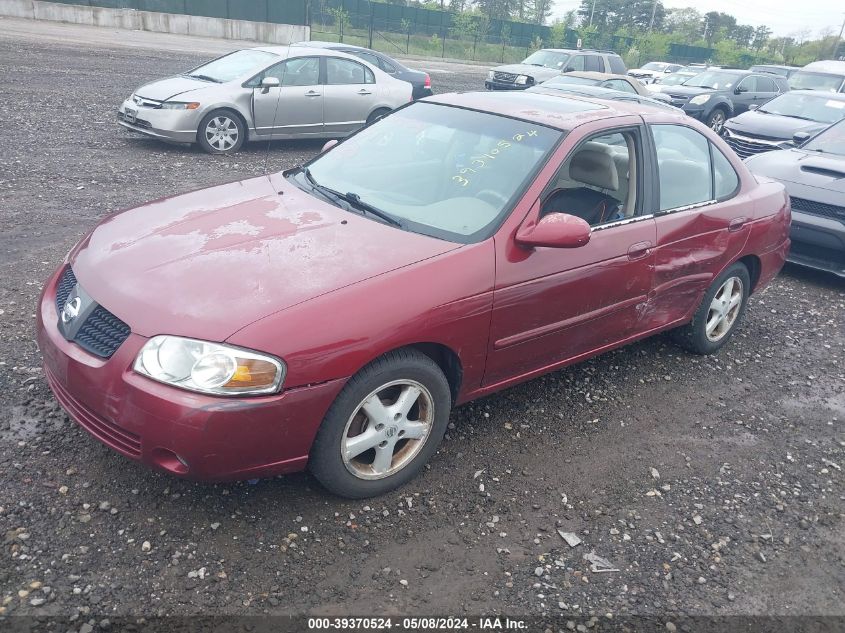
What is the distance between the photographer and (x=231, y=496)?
3.18 m

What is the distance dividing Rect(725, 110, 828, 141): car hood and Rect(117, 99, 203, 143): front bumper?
912 cm

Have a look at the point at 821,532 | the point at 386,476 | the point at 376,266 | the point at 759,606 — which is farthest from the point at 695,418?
the point at 376,266

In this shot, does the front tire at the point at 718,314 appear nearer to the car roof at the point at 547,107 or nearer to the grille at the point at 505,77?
the car roof at the point at 547,107

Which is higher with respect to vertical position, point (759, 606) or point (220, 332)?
point (220, 332)

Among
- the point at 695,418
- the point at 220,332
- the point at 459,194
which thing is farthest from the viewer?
the point at 695,418

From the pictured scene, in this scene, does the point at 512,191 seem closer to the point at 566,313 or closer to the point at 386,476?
the point at 566,313

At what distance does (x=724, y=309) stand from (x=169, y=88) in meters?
7.85

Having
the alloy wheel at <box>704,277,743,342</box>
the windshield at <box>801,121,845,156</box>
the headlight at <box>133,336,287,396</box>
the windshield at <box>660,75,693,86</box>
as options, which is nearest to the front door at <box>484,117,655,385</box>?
the alloy wheel at <box>704,277,743,342</box>

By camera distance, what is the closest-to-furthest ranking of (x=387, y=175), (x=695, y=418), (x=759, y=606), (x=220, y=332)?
(x=220, y=332)
(x=759, y=606)
(x=387, y=175)
(x=695, y=418)

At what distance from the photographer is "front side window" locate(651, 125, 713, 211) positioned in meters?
4.29

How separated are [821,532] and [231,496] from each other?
2791 mm

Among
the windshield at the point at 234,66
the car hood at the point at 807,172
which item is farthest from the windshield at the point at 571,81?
the car hood at the point at 807,172

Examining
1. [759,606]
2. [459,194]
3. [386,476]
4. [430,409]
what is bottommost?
[759,606]

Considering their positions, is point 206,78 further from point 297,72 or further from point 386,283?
point 386,283
